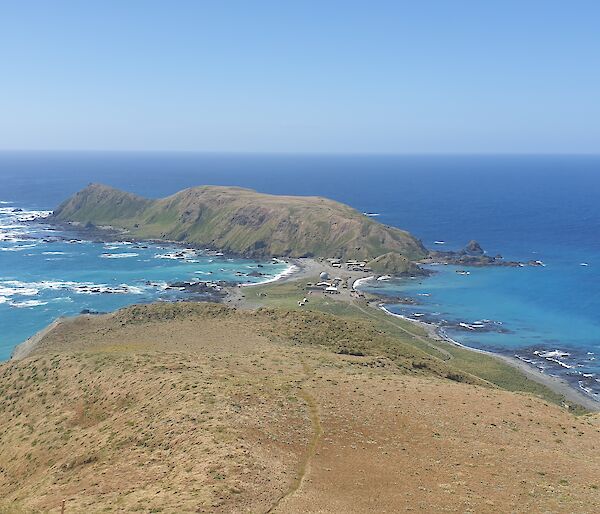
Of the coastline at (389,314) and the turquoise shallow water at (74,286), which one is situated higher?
the coastline at (389,314)

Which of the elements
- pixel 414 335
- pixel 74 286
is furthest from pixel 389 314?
pixel 74 286

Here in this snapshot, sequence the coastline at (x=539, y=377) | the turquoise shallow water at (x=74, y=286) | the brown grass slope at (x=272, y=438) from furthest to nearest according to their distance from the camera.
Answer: the turquoise shallow water at (x=74, y=286) → the coastline at (x=539, y=377) → the brown grass slope at (x=272, y=438)

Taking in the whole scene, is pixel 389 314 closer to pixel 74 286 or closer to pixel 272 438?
pixel 74 286

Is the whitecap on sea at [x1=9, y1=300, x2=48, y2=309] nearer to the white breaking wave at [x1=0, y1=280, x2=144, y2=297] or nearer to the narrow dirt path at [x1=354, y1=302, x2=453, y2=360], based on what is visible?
the white breaking wave at [x1=0, y1=280, x2=144, y2=297]

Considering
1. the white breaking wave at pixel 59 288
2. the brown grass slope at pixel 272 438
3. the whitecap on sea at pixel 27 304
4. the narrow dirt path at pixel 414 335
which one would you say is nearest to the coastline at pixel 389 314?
the narrow dirt path at pixel 414 335

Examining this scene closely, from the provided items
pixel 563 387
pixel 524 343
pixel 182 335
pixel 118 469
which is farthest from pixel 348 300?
pixel 118 469

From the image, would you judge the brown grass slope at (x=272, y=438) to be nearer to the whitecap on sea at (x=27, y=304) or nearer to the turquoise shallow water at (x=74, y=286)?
the turquoise shallow water at (x=74, y=286)
